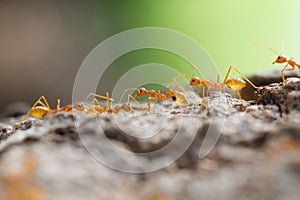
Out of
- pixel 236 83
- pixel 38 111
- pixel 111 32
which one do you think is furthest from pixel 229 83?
pixel 111 32

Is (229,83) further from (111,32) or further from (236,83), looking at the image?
(111,32)

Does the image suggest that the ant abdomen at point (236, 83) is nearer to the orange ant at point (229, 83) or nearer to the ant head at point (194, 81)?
the orange ant at point (229, 83)

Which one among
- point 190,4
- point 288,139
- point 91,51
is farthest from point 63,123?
point 91,51

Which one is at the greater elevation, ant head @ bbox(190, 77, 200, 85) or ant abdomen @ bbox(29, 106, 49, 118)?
ant head @ bbox(190, 77, 200, 85)

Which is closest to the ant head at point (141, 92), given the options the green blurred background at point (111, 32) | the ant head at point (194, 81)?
the ant head at point (194, 81)

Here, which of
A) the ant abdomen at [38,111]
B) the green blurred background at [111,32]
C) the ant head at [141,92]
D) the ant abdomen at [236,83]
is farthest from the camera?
the green blurred background at [111,32]

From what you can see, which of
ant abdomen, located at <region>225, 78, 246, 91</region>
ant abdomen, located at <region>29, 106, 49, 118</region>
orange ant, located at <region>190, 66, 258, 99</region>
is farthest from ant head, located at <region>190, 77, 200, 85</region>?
ant abdomen, located at <region>29, 106, 49, 118</region>

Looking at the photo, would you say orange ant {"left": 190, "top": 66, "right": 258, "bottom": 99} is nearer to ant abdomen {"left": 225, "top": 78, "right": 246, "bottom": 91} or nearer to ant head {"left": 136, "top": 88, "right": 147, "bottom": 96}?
ant abdomen {"left": 225, "top": 78, "right": 246, "bottom": 91}

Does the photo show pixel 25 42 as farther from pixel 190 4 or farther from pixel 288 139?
pixel 288 139
